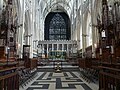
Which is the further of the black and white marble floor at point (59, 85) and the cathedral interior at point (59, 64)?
the black and white marble floor at point (59, 85)

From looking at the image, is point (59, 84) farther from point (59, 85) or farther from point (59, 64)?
point (59, 64)

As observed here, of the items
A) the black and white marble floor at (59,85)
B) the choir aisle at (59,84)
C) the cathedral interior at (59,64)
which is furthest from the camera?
the choir aisle at (59,84)

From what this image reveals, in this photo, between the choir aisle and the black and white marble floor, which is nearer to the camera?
the black and white marble floor

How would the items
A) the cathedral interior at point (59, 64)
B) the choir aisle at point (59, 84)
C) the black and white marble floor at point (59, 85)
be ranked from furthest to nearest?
the choir aisle at point (59, 84), the black and white marble floor at point (59, 85), the cathedral interior at point (59, 64)

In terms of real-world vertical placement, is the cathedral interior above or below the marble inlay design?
above

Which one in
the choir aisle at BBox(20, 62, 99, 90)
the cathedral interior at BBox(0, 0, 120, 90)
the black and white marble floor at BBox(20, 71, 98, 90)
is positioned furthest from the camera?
the choir aisle at BBox(20, 62, 99, 90)

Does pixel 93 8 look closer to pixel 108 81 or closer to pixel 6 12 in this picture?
pixel 6 12

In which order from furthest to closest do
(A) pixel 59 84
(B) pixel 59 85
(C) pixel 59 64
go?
(C) pixel 59 64, (A) pixel 59 84, (B) pixel 59 85

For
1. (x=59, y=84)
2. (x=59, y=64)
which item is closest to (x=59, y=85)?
(x=59, y=84)

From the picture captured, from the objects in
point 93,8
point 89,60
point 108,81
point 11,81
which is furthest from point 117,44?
point 93,8

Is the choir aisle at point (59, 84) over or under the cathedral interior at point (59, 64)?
under

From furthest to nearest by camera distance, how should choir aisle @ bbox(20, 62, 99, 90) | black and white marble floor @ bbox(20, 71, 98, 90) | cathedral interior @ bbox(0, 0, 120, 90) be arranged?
choir aisle @ bbox(20, 62, 99, 90) → black and white marble floor @ bbox(20, 71, 98, 90) → cathedral interior @ bbox(0, 0, 120, 90)

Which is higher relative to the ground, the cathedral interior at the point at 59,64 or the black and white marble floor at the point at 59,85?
the cathedral interior at the point at 59,64

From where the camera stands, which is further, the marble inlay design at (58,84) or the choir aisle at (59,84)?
the choir aisle at (59,84)
